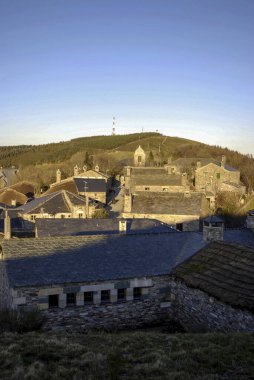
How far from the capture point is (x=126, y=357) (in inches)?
386

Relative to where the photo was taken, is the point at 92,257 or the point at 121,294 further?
the point at 92,257

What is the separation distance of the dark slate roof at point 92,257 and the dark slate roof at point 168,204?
18.1 m

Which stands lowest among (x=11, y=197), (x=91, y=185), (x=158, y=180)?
(x=11, y=197)

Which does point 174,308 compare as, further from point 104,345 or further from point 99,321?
point 104,345

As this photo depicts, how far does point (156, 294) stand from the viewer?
16.6 m

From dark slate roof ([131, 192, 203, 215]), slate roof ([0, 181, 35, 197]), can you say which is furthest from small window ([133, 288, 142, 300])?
slate roof ([0, 181, 35, 197])

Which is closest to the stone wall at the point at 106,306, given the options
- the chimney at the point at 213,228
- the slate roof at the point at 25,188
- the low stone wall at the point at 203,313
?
the low stone wall at the point at 203,313

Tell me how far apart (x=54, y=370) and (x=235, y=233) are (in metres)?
15.8

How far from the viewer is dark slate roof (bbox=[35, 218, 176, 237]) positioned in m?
26.6

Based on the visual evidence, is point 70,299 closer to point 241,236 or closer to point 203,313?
point 203,313

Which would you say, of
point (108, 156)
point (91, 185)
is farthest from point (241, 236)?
point (108, 156)

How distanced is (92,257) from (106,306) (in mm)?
2260

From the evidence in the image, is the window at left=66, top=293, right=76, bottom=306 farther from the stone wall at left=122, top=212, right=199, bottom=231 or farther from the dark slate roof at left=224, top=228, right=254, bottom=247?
the stone wall at left=122, top=212, right=199, bottom=231

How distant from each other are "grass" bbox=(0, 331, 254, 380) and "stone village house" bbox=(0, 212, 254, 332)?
2.90 m
